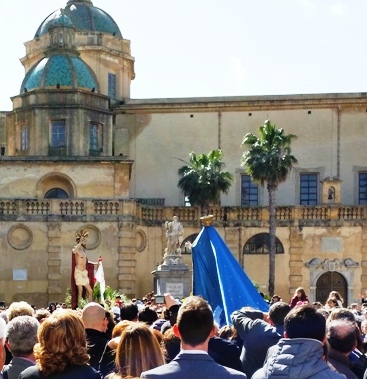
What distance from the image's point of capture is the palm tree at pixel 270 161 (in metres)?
47.9

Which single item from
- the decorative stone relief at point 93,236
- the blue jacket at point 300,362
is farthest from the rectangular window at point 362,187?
the blue jacket at point 300,362

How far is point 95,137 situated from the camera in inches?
2041

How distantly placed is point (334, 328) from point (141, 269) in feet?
135

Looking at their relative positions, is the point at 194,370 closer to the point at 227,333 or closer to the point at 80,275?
the point at 227,333

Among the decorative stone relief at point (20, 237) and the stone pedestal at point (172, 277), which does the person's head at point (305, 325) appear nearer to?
the stone pedestal at point (172, 277)

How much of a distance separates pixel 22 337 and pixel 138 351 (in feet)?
4.01

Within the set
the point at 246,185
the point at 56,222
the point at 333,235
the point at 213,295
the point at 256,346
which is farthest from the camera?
the point at 246,185

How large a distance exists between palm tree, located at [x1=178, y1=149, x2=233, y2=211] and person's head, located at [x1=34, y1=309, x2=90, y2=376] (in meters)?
42.7

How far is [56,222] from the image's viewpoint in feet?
154

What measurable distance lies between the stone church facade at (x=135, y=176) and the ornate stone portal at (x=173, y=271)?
21.3 feet

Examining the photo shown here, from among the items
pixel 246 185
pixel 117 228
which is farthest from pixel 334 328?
pixel 246 185

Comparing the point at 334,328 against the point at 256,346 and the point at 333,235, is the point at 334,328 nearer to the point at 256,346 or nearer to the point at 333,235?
the point at 256,346

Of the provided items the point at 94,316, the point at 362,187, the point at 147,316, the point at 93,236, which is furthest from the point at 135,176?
the point at 94,316

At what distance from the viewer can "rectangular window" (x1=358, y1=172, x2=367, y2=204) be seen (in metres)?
55.4
